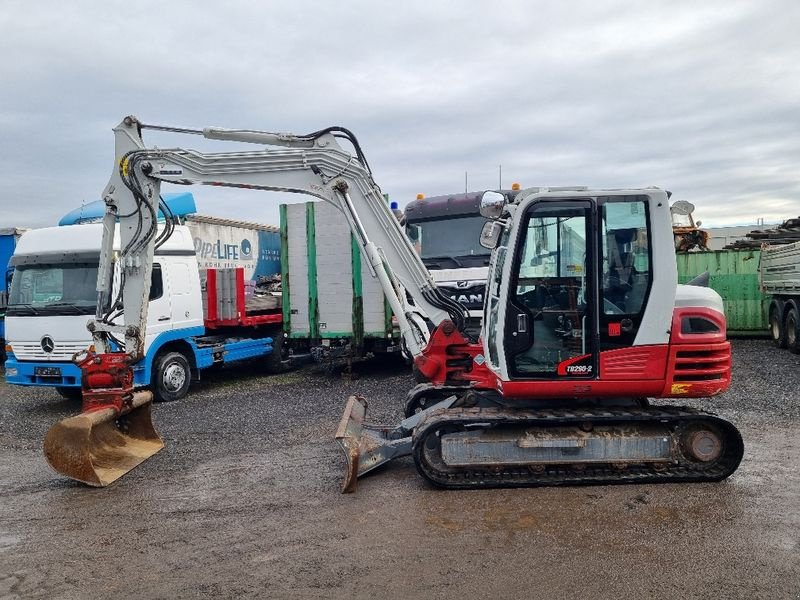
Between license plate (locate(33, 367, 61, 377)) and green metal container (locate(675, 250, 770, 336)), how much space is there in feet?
48.2

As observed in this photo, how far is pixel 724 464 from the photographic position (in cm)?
566

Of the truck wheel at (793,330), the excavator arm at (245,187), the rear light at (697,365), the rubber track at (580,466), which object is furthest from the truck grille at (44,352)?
the truck wheel at (793,330)

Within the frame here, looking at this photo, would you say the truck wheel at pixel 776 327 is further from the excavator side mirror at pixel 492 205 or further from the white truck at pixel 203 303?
the excavator side mirror at pixel 492 205

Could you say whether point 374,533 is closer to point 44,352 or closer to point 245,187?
point 245,187

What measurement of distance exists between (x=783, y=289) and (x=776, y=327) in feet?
4.03

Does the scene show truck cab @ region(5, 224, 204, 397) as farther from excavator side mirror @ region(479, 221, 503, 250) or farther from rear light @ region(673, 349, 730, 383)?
rear light @ region(673, 349, 730, 383)

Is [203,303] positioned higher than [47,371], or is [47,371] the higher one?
[203,303]

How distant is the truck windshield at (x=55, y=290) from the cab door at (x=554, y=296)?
6941 millimetres

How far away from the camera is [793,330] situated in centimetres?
1414

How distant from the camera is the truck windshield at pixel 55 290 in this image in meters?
9.86

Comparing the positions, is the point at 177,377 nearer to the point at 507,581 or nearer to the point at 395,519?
the point at 395,519

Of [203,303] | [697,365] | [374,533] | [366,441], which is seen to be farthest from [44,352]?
[697,365]

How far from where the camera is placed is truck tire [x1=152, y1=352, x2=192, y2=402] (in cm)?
1060

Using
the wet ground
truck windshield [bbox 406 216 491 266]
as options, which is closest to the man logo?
the wet ground
